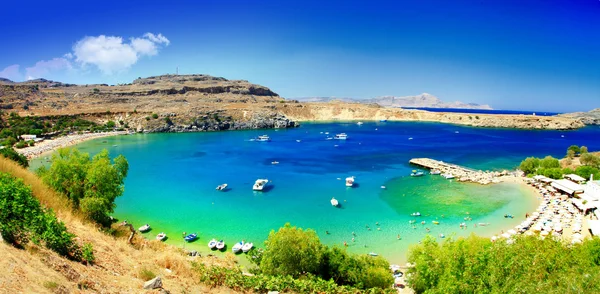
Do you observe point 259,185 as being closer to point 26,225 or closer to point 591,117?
point 26,225

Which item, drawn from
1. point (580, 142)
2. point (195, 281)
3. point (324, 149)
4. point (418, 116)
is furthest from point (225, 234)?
point (418, 116)

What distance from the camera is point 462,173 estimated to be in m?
49.7

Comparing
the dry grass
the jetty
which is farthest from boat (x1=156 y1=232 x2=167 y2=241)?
the jetty

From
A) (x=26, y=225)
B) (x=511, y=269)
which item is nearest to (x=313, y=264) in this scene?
(x=511, y=269)

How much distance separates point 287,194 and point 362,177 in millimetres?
14817

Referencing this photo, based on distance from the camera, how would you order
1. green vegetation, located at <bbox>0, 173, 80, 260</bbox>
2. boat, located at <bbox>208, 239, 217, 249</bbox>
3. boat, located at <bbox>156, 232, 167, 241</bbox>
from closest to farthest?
1. green vegetation, located at <bbox>0, 173, 80, 260</bbox>
2. boat, located at <bbox>208, 239, 217, 249</bbox>
3. boat, located at <bbox>156, 232, 167, 241</bbox>

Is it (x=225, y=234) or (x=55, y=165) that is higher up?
(x=55, y=165)

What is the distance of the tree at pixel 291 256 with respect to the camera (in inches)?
675

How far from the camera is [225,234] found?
28547 mm

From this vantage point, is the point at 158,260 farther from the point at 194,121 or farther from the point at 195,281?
the point at 194,121

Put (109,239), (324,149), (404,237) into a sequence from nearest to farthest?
(109,239) < (404,237) < (324,149)

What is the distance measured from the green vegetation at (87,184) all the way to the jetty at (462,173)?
4597 cm

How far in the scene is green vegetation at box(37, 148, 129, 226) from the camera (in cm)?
2000

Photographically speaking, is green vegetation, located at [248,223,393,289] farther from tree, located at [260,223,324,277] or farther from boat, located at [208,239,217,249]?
boat, located at [208,239,217,249]
